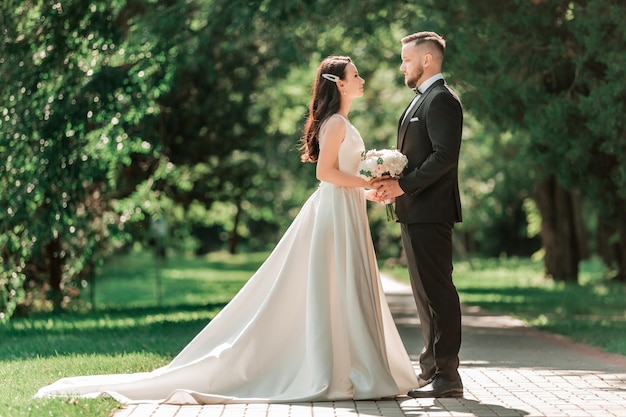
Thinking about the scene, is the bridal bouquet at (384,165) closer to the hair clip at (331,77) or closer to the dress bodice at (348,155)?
the dress bodice at (348,155)

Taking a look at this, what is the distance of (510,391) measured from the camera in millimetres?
9000

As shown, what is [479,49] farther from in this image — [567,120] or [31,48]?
[31,48]

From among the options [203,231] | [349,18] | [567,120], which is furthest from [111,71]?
[203,231]

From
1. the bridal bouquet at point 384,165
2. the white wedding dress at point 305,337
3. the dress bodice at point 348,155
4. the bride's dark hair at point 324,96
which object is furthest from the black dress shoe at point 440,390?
the bride's dark hair at point 324,96

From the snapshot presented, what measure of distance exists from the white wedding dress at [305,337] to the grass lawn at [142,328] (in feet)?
2.19

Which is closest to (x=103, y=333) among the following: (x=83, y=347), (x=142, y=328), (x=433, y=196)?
(x=142, y=328)

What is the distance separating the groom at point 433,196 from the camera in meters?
8.55

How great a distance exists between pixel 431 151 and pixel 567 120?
699 centimetres

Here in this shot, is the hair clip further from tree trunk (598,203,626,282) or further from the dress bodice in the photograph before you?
tree trunk (598,203,626,282)

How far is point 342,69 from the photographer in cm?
888

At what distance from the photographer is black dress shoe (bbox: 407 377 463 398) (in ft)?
28.1

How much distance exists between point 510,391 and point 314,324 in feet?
5.40

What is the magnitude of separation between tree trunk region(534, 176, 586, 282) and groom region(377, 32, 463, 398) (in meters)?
20.9

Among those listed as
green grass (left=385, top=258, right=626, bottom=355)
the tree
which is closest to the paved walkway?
green grass (left=385, top=258, right=626, bottom=355)
